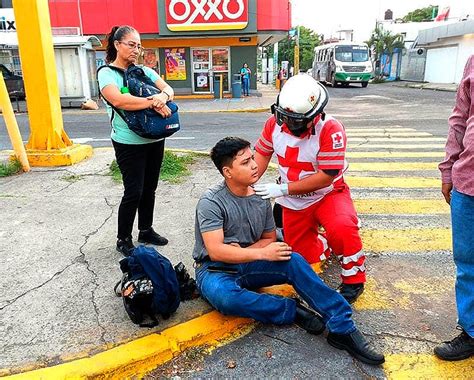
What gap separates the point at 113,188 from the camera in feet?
18.5

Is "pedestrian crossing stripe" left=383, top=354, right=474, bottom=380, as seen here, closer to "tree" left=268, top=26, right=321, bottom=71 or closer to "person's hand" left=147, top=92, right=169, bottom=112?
"person's hand" left=147, top=92, right=169, bottom=112

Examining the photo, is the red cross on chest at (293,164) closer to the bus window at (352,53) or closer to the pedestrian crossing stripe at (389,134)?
the pedestrian crossing stripe at (389,134)

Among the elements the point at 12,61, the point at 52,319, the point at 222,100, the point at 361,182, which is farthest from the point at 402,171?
the point at 12,61

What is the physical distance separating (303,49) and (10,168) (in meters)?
64.8

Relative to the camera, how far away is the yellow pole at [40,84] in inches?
252

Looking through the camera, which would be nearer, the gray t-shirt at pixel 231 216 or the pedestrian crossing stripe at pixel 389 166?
the gray t-shirt at pixel 231 216

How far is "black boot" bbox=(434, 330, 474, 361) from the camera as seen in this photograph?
2549mm

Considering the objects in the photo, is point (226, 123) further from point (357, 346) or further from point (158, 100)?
point (357, 346)

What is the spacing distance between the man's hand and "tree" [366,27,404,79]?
4177 centimetres

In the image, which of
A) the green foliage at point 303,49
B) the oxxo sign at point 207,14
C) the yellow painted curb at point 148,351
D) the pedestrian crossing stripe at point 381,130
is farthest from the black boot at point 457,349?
the green foliage at point 303,49

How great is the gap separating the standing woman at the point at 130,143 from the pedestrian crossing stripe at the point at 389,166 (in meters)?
3.80

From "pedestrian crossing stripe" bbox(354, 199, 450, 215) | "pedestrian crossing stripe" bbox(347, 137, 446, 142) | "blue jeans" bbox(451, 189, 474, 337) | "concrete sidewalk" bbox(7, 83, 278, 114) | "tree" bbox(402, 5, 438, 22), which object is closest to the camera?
"blue jeans" bbox(451, 189, 474, 337)

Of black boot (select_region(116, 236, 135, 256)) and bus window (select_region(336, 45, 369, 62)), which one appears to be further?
bus window (select_region(336, 45, 369, 62))

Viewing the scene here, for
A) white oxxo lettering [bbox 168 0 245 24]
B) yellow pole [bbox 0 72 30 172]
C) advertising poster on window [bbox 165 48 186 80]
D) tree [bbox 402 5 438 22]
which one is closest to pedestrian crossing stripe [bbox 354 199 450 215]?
yellow pole [bbox 0 72 30 172]
